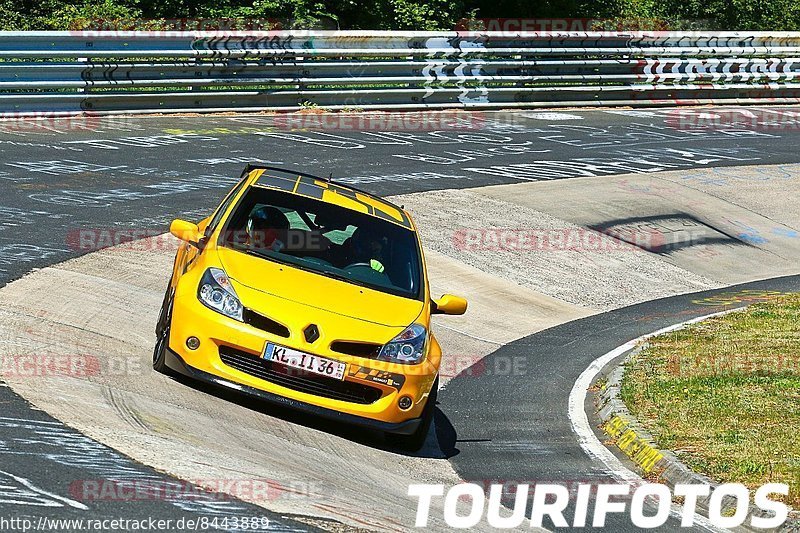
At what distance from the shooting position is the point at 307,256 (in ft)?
30.3

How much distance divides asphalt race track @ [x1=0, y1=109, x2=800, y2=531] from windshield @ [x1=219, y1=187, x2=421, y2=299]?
4.02 feet

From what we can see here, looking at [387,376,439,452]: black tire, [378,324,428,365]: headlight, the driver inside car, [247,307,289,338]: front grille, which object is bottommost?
[387,376,439,452]: black tire

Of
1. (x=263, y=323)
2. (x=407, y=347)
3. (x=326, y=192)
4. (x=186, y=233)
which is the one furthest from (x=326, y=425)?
(x=326, y=192)

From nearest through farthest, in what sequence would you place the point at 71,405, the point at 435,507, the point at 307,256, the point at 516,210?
the point at 435,507, the point at 71,405, the point at 307,256, the point at 516,210

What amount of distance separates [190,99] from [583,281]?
367 inches

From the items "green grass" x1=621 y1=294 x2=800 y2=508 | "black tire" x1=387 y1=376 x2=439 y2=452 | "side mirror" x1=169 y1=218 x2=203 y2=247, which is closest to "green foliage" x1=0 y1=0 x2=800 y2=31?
"green grass" x1=621 y1=294 x2=800 y2=508

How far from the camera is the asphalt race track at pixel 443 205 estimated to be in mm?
6996

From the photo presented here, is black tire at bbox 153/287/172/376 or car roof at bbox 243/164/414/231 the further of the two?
car roof at bbox 243/164/414/231

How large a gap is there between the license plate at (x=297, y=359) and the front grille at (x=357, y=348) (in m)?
0.12

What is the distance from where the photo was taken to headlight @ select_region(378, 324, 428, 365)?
838cm

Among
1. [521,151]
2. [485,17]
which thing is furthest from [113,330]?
[485,17]

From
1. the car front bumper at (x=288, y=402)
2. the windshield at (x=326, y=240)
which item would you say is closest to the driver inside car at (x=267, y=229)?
the windshield at (x=326, y=240)

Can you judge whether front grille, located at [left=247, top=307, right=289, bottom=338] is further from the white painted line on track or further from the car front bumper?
the white painted line on track

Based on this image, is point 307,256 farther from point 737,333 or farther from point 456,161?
point 456,161
